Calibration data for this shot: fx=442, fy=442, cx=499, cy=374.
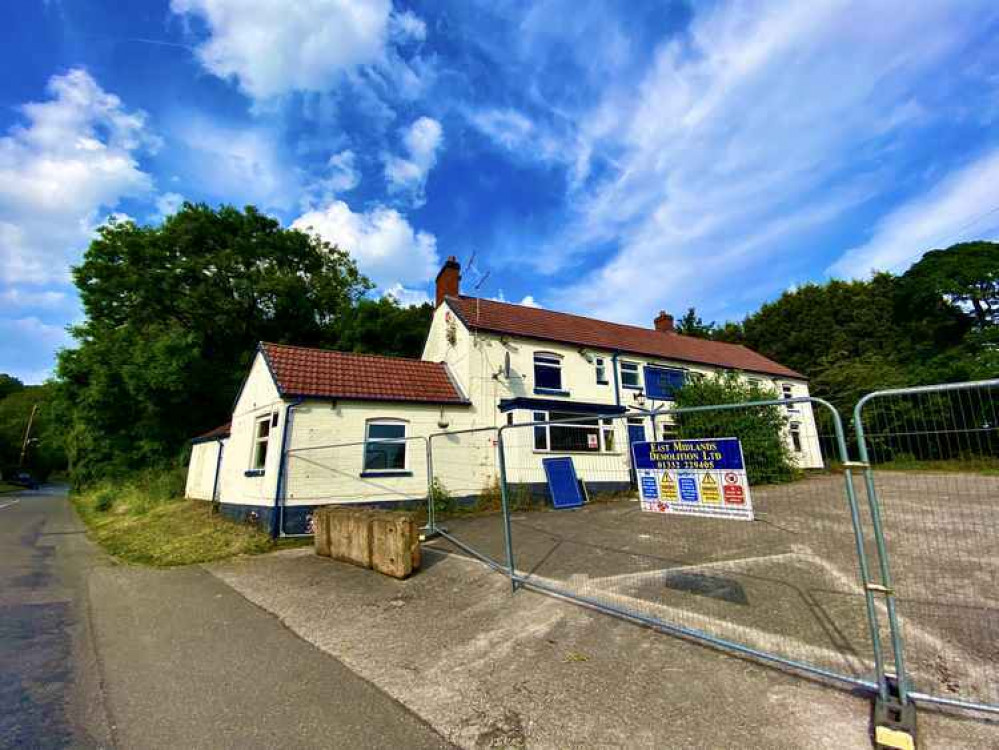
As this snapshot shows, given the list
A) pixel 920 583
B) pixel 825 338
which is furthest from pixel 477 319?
pixel 825 338


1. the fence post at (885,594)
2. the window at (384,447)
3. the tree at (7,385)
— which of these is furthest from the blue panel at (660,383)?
the tree at (7,385)

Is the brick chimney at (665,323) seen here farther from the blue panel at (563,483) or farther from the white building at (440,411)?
the blue panel at (563,483)

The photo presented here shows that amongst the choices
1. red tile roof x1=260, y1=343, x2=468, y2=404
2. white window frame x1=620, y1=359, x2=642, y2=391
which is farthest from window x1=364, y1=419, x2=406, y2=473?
white window frame x1=620, y1=359, x2=642, y2=391

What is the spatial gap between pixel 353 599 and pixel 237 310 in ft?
87.5

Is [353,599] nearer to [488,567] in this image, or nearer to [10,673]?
[488,567]

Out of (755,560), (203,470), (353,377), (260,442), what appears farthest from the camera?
(203,470)

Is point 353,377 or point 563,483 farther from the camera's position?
A: point 563,483

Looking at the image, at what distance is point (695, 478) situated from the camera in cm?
434

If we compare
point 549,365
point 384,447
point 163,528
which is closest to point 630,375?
point 549,365

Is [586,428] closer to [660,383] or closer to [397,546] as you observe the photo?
[660,383]

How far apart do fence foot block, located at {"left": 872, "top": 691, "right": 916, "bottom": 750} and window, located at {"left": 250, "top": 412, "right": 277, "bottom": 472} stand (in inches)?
507

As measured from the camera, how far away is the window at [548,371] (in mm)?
16797

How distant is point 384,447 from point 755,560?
9180mm

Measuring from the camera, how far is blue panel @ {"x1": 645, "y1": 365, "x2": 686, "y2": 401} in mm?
19227
